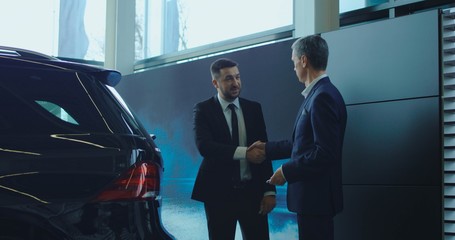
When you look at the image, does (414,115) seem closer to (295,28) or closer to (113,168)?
(295,28)

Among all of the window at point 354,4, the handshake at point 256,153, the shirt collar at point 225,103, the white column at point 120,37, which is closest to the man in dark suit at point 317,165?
the handshake at point 256,153

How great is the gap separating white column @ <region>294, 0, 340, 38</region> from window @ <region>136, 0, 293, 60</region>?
0.67 m

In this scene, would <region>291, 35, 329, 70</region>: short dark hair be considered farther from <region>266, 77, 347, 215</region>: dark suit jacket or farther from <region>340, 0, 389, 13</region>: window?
<region>340, 0, 389, 13</region>: window

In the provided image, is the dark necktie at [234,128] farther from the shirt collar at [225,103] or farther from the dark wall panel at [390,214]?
the dark wall panel at [390,214]

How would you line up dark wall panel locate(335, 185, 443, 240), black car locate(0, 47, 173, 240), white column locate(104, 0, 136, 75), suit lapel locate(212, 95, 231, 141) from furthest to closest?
1. white column locate(104, 0, 136, 75)
2. suit lapel locate(212, 95, 231, 141)
3. dark wall panel locate(335, 185, 443, 240)
4. black car locate(0, 47, 173, 240)

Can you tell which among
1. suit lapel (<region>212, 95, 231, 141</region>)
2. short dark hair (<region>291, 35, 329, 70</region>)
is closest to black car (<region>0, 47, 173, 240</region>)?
short dark hair (<region>291, 35, 329, 70</region>)

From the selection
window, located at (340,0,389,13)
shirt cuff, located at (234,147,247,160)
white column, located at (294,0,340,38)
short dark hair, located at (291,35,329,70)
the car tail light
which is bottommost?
the car tail light

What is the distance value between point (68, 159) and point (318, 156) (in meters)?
1.61

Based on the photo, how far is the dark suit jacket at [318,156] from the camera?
3.77 meters

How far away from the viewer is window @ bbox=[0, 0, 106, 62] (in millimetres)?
9406

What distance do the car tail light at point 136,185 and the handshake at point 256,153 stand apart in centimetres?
168

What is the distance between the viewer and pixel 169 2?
8.70 metres

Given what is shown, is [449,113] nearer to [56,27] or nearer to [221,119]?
[221,119]

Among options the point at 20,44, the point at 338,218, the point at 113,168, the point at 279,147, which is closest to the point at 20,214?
the point at 113,168
